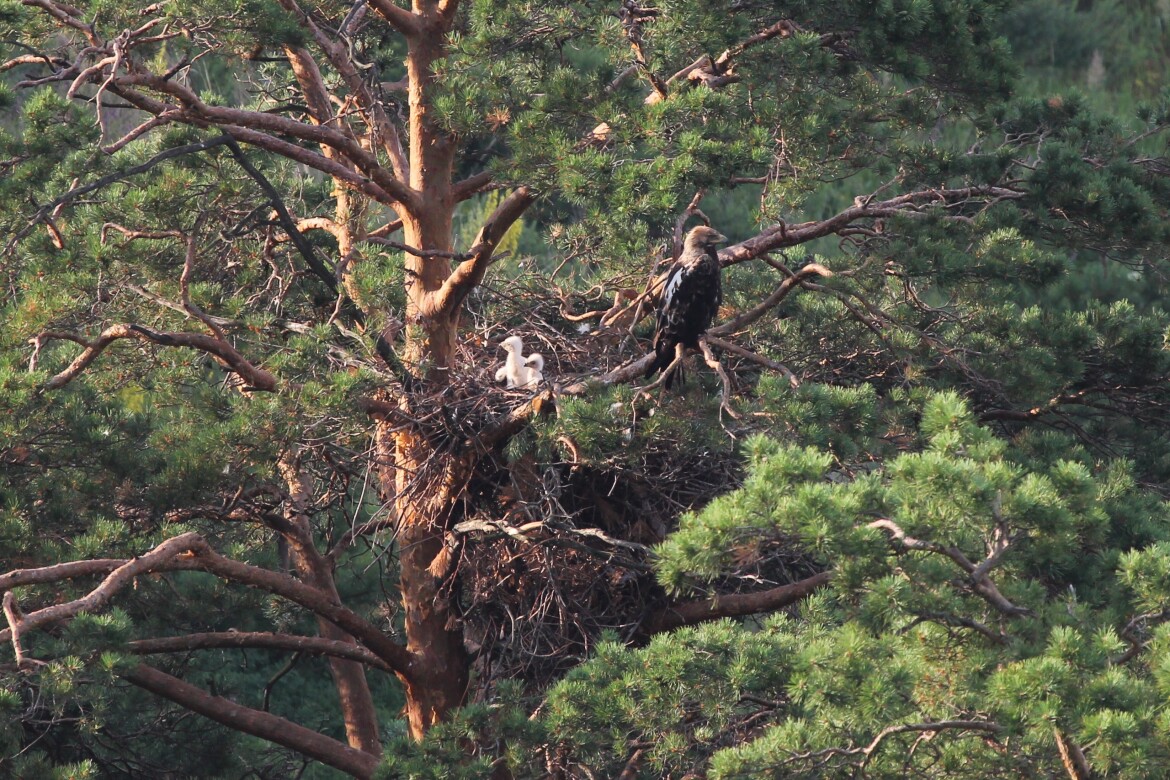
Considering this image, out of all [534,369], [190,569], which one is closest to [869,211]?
[534,369]

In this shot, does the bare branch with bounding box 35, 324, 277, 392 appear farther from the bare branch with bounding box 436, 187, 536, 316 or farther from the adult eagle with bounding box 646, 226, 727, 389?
the adult eagle with bounding box 646, 226, 727, 389

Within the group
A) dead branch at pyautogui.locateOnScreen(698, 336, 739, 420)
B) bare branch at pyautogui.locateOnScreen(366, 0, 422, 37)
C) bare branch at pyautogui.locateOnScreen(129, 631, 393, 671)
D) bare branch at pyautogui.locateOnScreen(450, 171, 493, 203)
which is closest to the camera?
dead branch at pyautogui.locateOnScreen(698, 336, 739, 420)

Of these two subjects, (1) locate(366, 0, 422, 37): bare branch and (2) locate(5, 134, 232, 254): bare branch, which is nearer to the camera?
(2) locate(5, 134, 232, 254): bare branch

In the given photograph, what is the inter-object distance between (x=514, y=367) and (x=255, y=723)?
6.14 feet

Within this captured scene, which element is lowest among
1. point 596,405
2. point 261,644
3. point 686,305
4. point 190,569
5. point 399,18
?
point 261,644

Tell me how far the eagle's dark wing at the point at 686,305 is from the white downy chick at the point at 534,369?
1.71 feet

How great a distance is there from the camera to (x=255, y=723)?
5.89 m

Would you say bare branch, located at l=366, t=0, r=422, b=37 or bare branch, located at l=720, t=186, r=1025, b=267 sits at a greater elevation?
bare branch, located at l=366, t=0, r=422, b=37

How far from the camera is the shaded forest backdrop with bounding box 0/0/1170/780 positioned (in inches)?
149

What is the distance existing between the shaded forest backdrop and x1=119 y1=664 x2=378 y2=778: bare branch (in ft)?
0.06

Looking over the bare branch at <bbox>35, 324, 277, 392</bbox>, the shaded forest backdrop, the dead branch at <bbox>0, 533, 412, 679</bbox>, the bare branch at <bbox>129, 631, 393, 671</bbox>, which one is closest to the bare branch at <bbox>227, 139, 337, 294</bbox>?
the shaded forest backdrop

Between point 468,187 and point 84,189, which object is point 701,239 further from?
point 84,189

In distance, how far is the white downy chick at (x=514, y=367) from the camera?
618 centimetres

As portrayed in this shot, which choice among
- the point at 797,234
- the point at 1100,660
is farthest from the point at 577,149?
the point at 1100,660
